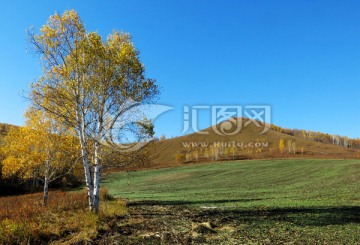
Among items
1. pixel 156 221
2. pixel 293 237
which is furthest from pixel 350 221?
pixel 156 221

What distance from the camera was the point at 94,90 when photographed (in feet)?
69.3

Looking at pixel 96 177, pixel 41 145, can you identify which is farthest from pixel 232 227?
pixel 41 145

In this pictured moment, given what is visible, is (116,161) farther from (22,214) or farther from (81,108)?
(22,214)

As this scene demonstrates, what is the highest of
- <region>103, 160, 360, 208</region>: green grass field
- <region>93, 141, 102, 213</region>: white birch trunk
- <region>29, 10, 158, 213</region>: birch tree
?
<region>29, 10, 158, 213</region>: birch tree

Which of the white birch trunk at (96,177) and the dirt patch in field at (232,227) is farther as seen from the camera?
the white birch trunk at (96,177)

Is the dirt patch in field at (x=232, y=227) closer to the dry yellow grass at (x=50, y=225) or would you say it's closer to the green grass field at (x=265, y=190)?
the dry yellow grass at (x=50, y=225)

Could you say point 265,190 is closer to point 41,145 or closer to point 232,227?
point 232,227

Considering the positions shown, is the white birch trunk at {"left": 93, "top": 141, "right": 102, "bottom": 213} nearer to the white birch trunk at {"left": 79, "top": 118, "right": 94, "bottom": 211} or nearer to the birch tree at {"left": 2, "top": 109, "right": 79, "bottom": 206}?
the white birch trunk at {"left": 79, "top": 118, "right": 94, "bottom": 211}

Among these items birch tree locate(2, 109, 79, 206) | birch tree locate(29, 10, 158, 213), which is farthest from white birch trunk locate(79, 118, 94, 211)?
birch tree locate(2, 109, 79, 206)

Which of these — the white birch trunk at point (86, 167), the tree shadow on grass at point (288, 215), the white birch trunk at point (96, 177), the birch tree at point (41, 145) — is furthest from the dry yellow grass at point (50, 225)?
the birch tree at point (41, 145)

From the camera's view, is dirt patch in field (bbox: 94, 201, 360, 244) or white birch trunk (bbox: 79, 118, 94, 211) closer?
dirt patch in field (bbox: 94, 201, 360, 244)

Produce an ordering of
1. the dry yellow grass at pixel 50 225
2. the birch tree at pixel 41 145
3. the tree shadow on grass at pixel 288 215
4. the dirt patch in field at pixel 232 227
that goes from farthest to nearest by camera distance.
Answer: the birch tree at pixel 41 145
the tree shadow on grass at pixel 288 215
the dry yellow grass at pixel 50 225
the dirt patch in field at pixel 232 227

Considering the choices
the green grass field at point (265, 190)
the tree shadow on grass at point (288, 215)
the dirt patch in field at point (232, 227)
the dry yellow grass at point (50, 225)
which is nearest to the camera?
the dirt patch in field at point (232, 227)

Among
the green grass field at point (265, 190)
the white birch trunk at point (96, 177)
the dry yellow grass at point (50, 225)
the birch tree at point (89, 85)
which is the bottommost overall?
the green grass field at point (265, 190)
